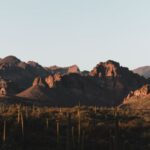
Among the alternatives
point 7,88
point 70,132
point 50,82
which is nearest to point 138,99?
point 50,82

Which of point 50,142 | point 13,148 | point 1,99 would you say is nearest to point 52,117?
point 50,142

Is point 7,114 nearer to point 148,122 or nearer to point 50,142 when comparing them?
point 50,142

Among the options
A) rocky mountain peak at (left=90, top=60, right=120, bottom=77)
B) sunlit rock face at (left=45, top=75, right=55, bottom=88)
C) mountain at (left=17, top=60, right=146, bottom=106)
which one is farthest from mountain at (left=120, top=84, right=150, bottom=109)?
rocky mountain peak at (left=90, top=60, right=120, bottom=77)

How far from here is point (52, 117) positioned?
4803 cm

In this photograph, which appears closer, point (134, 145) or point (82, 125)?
point (134, 145)

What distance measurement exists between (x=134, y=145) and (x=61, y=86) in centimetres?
10935

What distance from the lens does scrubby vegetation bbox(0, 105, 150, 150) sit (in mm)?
37844

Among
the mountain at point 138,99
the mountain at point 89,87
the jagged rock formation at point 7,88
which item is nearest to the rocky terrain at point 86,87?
the mountain at point 89,87

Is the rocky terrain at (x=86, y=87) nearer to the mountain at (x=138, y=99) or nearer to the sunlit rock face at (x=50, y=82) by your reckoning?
the sunlit rock face at (x=50, y=82)

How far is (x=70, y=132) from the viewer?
127ft

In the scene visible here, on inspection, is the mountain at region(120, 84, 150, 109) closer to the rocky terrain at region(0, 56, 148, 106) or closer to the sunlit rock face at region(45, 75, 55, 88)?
the rocky terrain at region(0, 56, 148, 106)

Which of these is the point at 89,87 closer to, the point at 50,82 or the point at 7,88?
the point at 50,82

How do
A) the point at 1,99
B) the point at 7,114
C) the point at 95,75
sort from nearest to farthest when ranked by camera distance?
the point at 7,114
the point at 1,99
the point at 95,75

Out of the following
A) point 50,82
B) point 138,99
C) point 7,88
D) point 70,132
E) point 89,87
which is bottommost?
point 70,132
